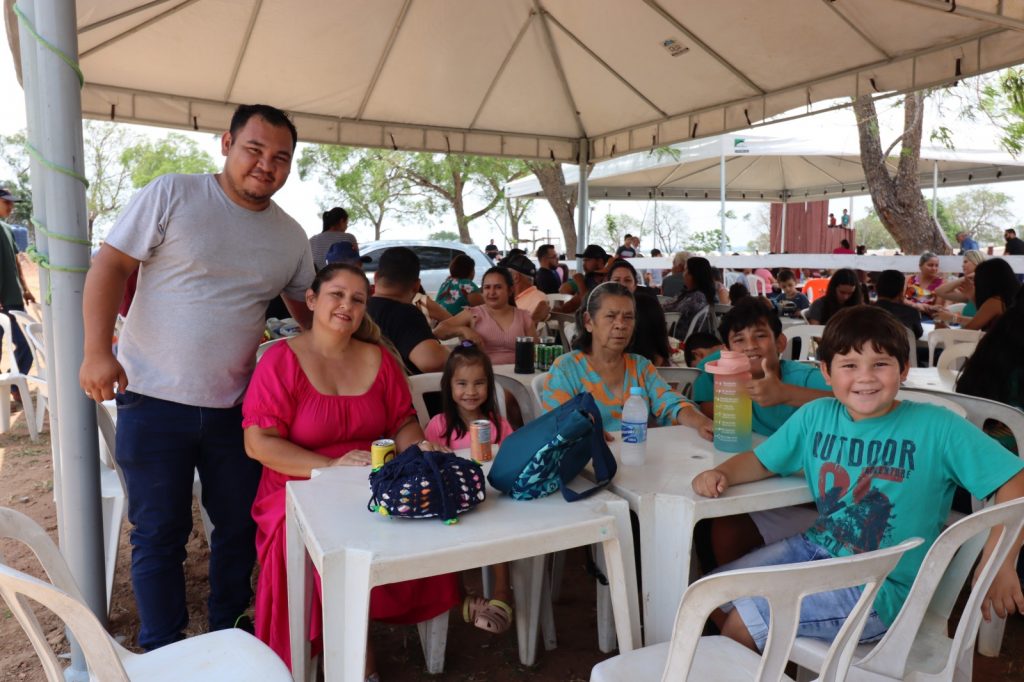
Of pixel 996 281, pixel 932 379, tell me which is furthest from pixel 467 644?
pixel 996 281

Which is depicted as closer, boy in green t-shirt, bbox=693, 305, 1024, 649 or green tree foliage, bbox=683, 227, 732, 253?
boy in green t-shirt, bbox=693, 305, 1024, 649

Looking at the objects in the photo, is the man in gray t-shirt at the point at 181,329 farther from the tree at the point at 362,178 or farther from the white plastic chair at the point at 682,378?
the tree at the point at 362,178

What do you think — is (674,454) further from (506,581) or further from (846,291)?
(846,291)

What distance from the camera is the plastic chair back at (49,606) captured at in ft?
3.70

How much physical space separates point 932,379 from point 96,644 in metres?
3.69

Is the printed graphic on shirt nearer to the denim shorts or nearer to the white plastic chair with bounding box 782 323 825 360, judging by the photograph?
the denim shorts

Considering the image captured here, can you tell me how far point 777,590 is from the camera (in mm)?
1160

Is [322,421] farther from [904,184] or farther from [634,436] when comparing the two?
[904,184]

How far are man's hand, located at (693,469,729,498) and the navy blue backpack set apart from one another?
22cm

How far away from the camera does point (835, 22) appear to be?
14.7ft

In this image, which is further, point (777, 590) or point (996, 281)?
point (996, 281)

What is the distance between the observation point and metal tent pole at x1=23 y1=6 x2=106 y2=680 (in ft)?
6.88

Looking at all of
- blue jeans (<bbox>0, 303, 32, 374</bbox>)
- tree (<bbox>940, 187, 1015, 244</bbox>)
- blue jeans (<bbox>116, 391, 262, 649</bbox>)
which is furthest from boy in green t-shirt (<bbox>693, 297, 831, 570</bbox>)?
tree (<bbox>940, 187, 1015, 244</bbox>)

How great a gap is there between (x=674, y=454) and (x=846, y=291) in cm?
367
